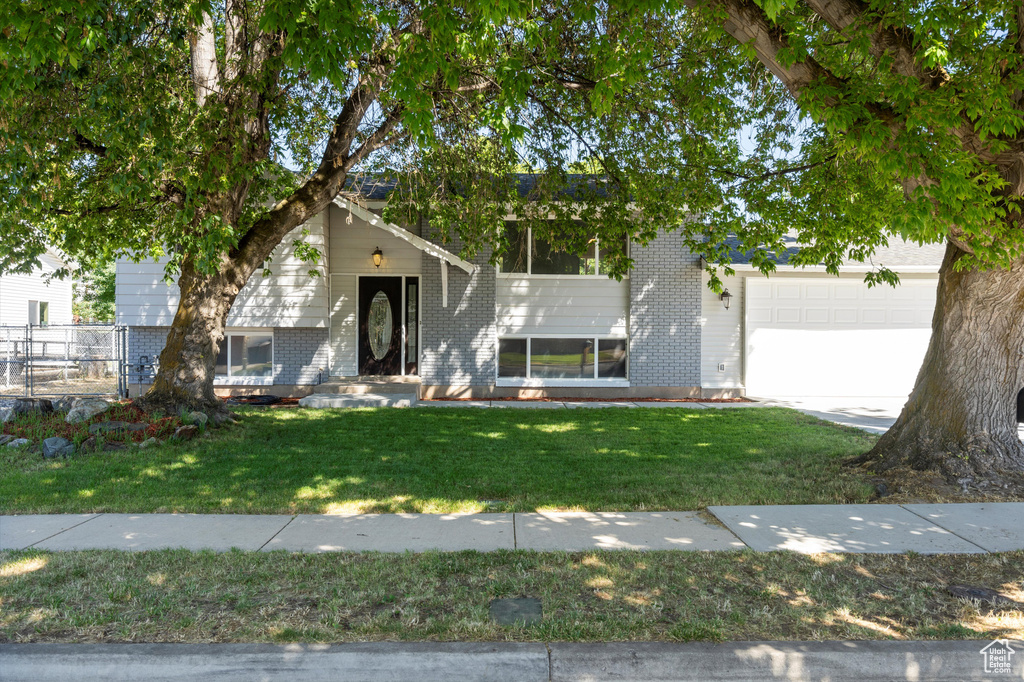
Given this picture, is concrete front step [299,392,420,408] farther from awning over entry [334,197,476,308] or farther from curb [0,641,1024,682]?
curb [0,641,1024,682]

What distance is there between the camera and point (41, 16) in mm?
5340

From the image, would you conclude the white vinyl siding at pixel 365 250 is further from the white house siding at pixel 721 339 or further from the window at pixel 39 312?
the window at pixel 39 312

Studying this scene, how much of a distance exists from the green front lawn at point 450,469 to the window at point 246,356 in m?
3.87

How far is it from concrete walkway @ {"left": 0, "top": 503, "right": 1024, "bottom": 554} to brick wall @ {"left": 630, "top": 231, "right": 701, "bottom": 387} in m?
8.70

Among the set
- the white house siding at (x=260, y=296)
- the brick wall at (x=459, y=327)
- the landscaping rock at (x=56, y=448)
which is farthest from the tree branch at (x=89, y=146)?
the brick wall at (x=459, y=327)

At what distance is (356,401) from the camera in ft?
41.8

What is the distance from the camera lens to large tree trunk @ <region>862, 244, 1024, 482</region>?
Answer: 6.47 metres

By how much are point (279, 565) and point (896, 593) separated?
155 inches

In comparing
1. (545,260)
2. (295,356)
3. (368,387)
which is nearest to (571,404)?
(545,260)

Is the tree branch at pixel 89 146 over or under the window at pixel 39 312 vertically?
over

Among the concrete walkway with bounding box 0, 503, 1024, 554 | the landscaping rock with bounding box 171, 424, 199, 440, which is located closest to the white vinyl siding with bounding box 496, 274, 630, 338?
the landscaping rock with bounding box 171, 424, 199, 440

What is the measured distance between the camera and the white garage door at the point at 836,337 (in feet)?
49.0

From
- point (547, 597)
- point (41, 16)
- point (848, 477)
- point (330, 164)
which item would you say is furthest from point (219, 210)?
point (848, 477)

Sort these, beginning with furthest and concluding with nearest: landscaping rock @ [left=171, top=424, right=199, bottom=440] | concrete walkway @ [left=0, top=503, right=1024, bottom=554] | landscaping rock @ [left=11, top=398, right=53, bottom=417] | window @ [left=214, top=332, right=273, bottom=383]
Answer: window @ [left=214, top=332, right=273, bottom=383]
landscaping rock @ [left=11, top=398, right=53, bottom=417]
landscaping rock @ [left=171, top=424, right=199, bottom=440]
concrete walkway @ [left=0, top=503, right=1024, bottom=554]
